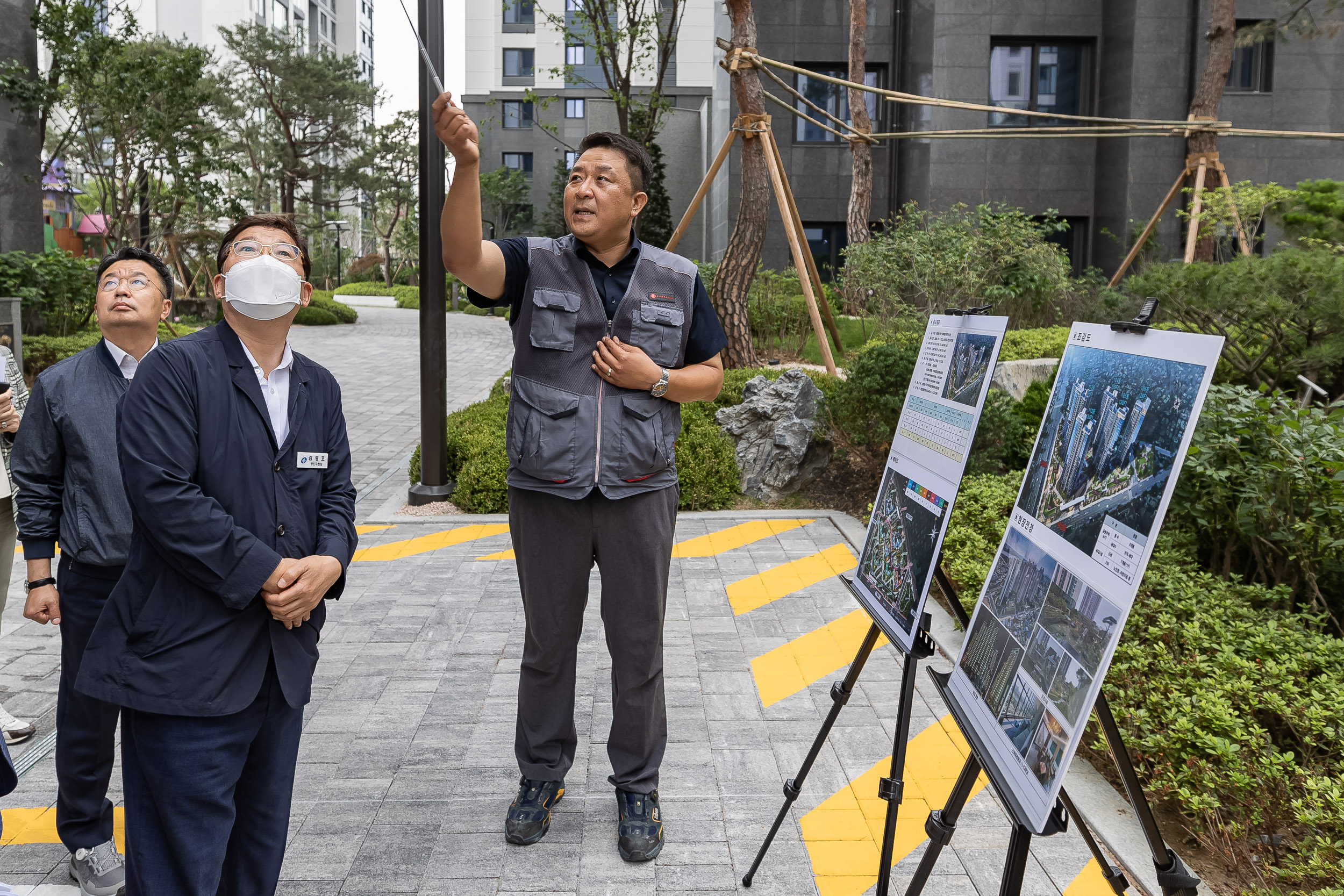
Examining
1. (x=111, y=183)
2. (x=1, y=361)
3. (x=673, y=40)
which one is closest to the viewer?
(x=1, y=361)

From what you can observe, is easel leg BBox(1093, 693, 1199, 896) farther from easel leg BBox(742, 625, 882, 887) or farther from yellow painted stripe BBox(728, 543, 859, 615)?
yellow painted stripe BBox(728, 543, 859, 615)

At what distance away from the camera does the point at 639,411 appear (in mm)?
3213

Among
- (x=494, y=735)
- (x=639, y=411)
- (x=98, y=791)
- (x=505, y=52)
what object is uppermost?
(x=505, y=52)

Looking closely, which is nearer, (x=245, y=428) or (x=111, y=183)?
(x=245, y=428)

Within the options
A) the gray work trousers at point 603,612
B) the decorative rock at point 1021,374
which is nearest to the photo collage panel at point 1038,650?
the gray work trousers at point 603,612

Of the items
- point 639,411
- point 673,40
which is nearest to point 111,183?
point 673,40

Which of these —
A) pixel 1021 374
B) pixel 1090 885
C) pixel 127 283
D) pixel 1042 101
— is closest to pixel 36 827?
pixel 127 283

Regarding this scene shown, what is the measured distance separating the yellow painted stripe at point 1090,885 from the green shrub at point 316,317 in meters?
26.6

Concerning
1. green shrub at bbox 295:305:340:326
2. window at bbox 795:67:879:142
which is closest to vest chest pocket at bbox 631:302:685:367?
window at bbox 795:67:879:142

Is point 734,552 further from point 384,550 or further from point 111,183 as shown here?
point 111,183

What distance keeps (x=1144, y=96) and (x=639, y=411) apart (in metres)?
21.3

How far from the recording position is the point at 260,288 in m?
2.38

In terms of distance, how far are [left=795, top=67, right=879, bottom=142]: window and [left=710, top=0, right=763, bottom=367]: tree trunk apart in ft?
45.3

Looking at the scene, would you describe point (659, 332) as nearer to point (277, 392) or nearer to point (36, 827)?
point (277, 392)
